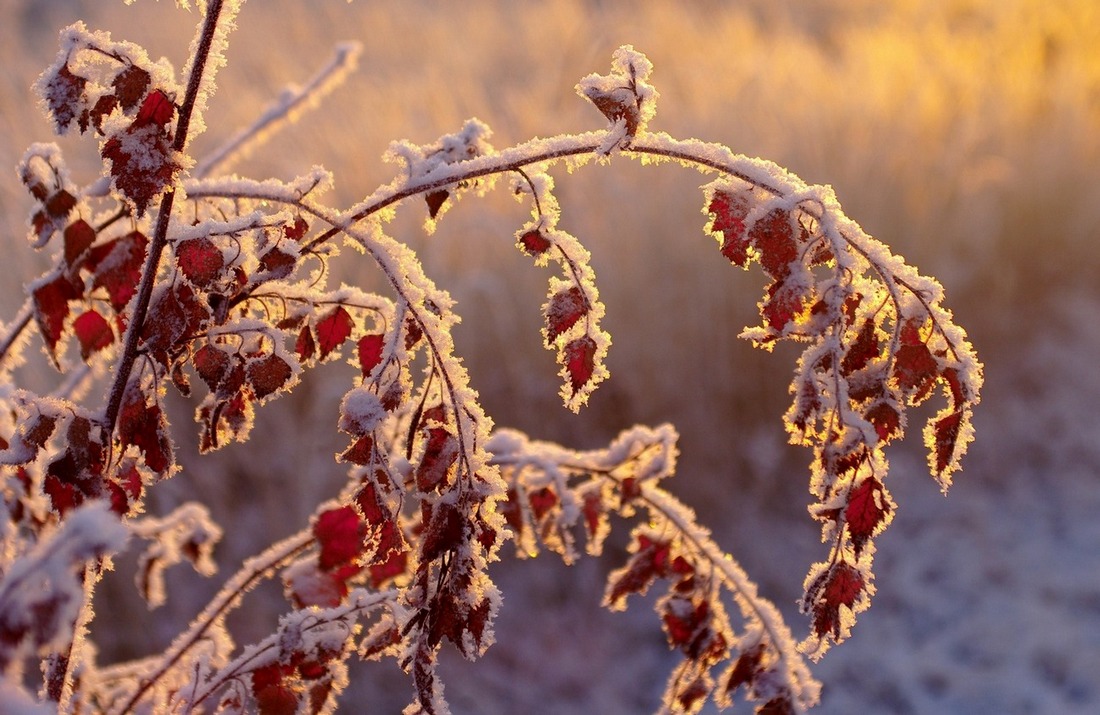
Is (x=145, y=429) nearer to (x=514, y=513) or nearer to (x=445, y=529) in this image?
(x=445, y=529)

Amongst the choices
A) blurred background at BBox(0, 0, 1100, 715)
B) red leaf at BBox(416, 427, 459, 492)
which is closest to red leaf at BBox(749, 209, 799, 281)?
red leaf at BBox(416, 427, 459, 492)

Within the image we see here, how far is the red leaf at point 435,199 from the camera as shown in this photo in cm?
101

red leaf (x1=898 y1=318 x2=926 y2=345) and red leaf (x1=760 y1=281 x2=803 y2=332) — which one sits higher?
red leaf (x1=898 y1=318 x2=926 y2=345)

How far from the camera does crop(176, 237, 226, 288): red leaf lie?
937 mm

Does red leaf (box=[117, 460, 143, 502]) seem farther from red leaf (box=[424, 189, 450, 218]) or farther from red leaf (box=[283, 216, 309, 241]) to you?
red leaf (box=[424, 189, 450, 218])

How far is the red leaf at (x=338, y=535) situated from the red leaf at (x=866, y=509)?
0.50 meters

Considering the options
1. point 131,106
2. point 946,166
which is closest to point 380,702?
point 131,106

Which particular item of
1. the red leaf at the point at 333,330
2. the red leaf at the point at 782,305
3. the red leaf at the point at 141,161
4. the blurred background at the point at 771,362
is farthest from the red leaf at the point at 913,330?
the blurred background at the point at 771,362

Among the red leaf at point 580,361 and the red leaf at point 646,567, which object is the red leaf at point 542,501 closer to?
the red leaf at point 646,567

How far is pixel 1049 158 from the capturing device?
432cm

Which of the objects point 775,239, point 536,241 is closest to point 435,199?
point 536,241

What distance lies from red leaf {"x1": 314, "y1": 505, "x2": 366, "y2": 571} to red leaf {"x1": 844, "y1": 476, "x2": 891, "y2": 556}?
50 centimetres

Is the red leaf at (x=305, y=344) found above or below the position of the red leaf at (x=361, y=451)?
above

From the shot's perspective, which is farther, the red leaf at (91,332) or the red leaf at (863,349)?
the red leaf at (91,332)
